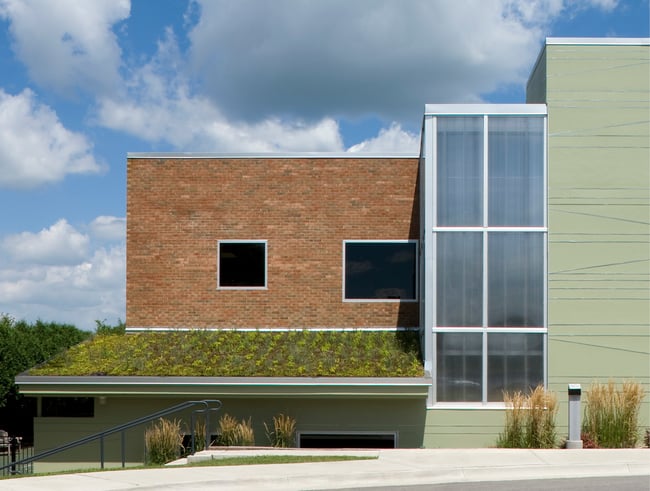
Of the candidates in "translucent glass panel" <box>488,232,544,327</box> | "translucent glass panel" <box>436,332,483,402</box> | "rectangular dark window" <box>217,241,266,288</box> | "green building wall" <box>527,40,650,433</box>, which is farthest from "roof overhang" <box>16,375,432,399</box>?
"rectangular dark window" <box>217,241,266,288</box>

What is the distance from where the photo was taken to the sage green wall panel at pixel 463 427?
19266 mm

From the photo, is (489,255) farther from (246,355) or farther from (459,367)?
(246,355)

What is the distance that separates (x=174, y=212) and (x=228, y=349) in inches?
173

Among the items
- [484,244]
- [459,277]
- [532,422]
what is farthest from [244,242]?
[532,422]

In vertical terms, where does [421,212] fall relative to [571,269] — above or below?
above

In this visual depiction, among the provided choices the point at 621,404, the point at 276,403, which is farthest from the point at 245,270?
the point at 621,404

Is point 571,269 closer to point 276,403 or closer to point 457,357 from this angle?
point 457,357

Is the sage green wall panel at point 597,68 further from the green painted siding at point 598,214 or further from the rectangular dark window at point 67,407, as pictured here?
the rectangular dark window at point 67,407

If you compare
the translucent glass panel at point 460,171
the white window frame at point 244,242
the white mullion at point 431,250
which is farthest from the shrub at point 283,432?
the translucent glass panel at point 460,171

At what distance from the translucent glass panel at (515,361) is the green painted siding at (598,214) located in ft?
1.09

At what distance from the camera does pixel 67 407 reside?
2047cm

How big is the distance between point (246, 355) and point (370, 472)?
23.8 feet

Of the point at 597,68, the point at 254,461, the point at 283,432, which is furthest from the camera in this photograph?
the point at 597,68

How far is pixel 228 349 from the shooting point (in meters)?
21.2
